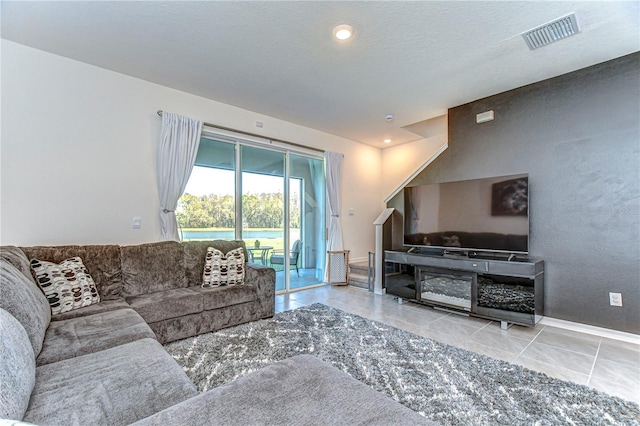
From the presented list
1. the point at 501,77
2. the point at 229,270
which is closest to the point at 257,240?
the point at 229,270

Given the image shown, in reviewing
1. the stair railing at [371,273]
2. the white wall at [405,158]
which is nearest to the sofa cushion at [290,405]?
the stair railing at [371,273]

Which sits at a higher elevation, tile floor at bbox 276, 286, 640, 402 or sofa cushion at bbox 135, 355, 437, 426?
sofa cushion at bbox 135, 355, 437, 426

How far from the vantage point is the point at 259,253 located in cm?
443

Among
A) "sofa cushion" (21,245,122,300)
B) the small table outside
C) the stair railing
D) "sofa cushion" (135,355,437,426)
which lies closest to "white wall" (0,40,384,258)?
"sofa cushion" (21,245,122,300)

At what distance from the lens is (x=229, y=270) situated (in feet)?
10.8

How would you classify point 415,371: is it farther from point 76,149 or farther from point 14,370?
point 76,149

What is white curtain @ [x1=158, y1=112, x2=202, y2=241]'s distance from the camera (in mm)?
3406

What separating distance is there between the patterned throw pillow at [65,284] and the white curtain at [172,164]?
97 cm

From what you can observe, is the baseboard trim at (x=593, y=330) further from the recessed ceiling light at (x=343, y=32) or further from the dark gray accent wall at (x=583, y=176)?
the recessed ceiling light at (x=343, y=32)

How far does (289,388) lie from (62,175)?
127 inches

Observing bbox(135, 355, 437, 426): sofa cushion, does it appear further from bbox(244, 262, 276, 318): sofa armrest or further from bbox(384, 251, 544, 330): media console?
bbox(384, 251, 544, 330): media console

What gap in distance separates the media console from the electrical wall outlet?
547mm

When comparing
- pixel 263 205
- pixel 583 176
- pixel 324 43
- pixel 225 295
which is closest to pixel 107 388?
pixel 225 295

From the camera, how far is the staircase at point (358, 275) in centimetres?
500
